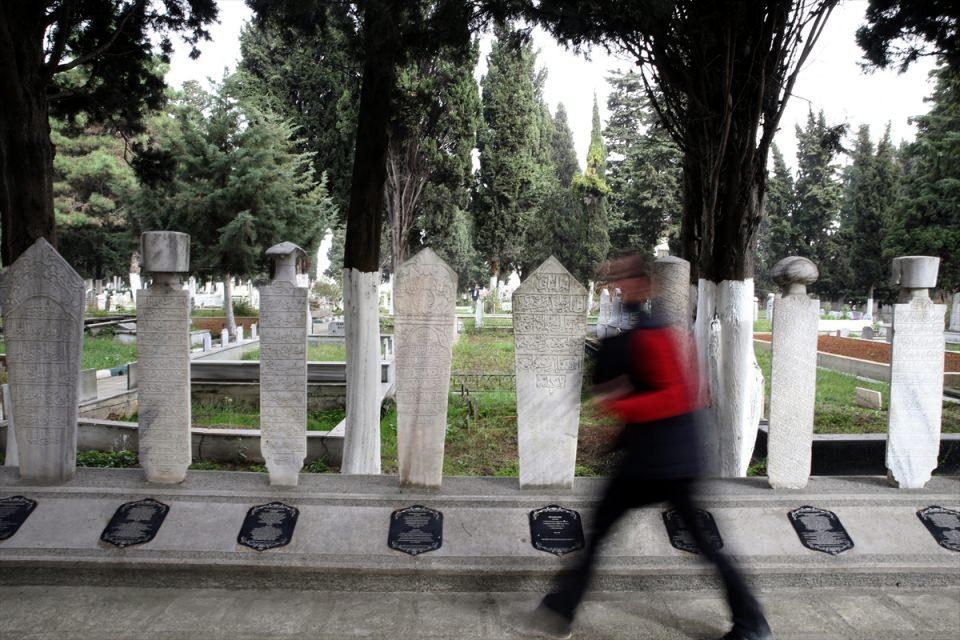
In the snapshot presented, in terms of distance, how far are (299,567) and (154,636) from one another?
71cm

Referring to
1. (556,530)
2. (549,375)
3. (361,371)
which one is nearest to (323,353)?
(361,371)

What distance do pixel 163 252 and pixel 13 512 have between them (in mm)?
1705

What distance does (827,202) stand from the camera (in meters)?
33.1

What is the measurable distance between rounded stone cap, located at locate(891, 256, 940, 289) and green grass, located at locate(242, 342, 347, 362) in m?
10.8

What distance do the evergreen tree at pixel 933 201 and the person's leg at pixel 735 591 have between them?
73.7ft

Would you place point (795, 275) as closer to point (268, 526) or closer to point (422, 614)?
point (422, 614)

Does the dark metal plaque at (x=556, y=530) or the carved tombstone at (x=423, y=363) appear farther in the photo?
the carved tombstone at (x=423, y=363)

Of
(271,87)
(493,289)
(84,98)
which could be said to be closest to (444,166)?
(271,87)

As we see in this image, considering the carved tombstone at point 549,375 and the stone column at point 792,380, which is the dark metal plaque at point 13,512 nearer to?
the carved tombstone at point 549,375

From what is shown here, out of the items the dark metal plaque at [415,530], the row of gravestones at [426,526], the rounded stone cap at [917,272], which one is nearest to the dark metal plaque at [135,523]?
the row of gravestones at [426,526]

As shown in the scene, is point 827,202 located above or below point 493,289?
above

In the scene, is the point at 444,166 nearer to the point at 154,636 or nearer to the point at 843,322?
the point at 843,322

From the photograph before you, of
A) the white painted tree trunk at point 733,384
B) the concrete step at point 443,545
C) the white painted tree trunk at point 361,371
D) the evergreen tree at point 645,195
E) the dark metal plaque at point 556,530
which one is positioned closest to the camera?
the concrete step at point 443,545

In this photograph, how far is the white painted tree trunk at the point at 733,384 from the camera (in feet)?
16.6
